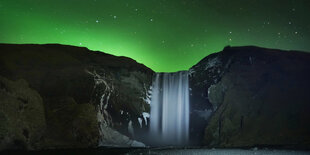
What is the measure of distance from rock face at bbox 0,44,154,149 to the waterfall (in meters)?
1.12

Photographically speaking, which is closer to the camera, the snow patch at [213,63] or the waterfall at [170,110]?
the waterfall at [170,110]

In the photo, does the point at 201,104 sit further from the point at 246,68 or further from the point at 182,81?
the point at 246,68

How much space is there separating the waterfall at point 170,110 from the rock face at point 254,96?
4.14 ft

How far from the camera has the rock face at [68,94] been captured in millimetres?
20938

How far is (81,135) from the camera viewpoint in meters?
21.8

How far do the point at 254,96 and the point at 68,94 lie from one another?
17.5 m

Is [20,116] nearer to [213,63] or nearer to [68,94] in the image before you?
[68,94]

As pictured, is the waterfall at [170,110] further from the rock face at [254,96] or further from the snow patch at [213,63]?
the snow patch at [213,63]

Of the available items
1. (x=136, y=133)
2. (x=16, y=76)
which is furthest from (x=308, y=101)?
(x=16, y=76)

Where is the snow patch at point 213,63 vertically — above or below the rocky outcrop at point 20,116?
above

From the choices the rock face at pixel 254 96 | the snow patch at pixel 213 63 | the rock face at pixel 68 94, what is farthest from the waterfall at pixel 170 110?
the snow patch at pixel 213 63

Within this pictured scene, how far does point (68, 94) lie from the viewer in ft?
78.1

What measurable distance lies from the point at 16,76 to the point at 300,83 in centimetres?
2584

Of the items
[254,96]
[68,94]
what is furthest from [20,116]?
[254,96]
